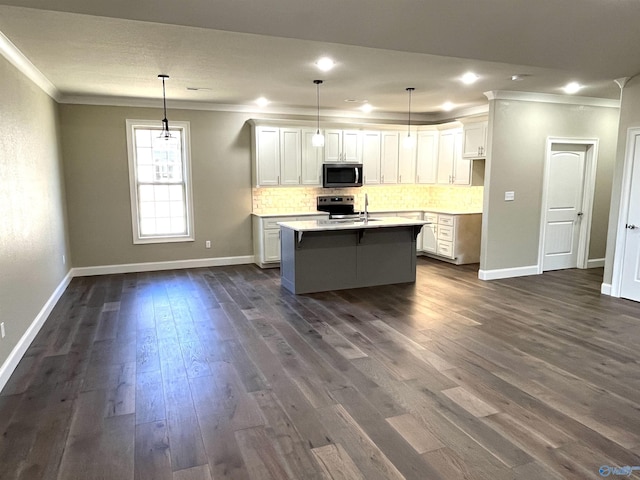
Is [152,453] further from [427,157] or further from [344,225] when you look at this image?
[427,157]

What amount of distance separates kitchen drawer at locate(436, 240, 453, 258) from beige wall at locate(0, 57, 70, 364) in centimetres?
577

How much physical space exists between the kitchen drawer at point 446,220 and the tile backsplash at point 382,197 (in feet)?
1.97

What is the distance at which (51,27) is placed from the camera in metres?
3.25

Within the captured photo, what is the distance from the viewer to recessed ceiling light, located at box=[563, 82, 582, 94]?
18.0ft

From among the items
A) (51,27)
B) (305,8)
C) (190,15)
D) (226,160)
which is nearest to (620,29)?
(305,8)

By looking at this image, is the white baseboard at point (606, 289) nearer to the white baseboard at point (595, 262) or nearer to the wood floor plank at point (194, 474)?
the white baseboard at point (595, 262)

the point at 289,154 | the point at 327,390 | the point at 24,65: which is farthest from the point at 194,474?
the point at 289,154

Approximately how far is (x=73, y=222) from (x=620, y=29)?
677 cm

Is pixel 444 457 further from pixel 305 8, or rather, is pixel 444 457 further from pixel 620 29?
pixel 620 29

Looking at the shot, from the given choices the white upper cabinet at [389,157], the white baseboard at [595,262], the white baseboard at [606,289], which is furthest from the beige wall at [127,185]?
the white baseboard at [595,262]

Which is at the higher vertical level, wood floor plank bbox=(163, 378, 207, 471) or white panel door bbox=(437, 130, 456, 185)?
white panel door bbox=(437, 130, 456, 185)

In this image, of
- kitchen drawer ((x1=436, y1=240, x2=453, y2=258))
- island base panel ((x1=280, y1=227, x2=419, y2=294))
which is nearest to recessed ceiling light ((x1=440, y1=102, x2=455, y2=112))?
kitchen drawer ((x1=436, y1=240, x2=453, y2=258))

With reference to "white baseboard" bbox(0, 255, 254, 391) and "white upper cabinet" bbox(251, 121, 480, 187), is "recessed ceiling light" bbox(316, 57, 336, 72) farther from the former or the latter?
"white baseboard" bbox(0, 255, 254, 391)

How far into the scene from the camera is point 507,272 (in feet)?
21.2
